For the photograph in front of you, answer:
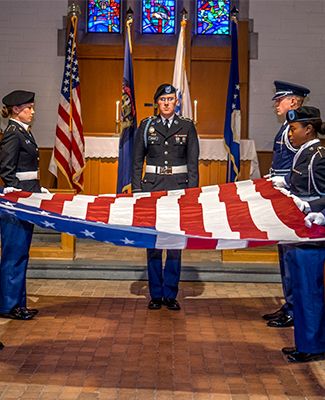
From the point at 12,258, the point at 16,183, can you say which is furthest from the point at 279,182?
the point at 12,258

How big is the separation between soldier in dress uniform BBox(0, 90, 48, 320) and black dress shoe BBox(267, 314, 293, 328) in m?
1.58

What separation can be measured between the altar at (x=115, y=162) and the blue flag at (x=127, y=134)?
30.8 inches

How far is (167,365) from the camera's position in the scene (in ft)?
12.7

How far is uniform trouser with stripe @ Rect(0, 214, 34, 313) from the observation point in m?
4.70

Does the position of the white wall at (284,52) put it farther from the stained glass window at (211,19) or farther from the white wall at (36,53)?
the white wall at (36,53)

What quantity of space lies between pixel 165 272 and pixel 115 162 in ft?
10.4

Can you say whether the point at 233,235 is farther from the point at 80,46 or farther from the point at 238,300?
the point at 80,46

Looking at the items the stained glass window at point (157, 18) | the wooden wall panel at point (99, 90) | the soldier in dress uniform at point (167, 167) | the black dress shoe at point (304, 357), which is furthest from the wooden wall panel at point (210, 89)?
the black dress shoe at point (304, 357)

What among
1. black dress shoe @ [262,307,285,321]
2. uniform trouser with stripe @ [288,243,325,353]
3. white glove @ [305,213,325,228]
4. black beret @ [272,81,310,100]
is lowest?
black dress shoe @ [262,307,285,321]

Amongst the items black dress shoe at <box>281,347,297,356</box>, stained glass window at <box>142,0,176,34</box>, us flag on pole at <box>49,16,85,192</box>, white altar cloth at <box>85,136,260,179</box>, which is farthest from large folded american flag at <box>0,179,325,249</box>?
stained glass window at <box>142,0,176,34</box>

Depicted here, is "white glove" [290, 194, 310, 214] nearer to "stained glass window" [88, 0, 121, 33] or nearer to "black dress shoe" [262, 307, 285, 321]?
"black dress shoe" [262, 307, 285, 321]

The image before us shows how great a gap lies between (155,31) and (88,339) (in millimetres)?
6490

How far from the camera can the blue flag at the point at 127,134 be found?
7.03 m

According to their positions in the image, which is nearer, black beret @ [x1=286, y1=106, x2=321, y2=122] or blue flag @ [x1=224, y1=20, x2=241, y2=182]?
black beret @ [x1=286, y1=106, x2=321, y2=122]
